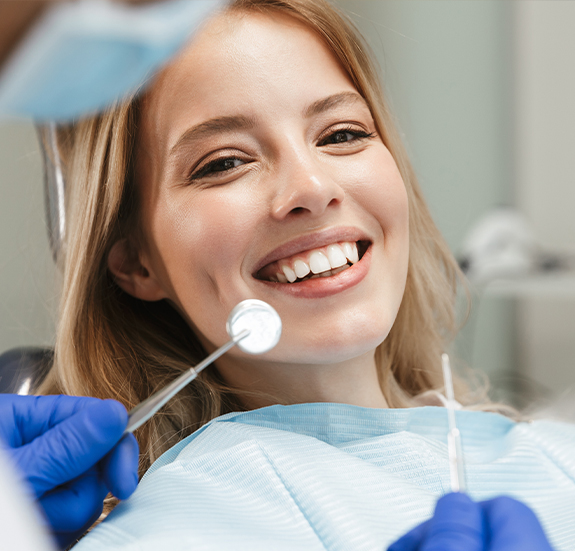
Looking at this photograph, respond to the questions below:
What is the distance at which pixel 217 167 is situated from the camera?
Result: 89 centimetres

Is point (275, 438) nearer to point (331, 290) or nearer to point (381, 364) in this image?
point (331, 290)

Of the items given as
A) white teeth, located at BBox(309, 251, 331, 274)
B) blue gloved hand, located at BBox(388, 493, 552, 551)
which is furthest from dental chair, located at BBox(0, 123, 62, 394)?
blue gloved hand, located at BBox(388, 493, 552, 551)

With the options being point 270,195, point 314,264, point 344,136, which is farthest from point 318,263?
point 344,136

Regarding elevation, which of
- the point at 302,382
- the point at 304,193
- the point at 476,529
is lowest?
the point at 476,529

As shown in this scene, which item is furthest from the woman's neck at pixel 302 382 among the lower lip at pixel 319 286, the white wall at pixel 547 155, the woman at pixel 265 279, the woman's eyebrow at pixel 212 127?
the white wall at pixel 547 155

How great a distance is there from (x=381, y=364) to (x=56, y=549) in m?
0.68

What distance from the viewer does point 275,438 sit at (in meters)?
0.84

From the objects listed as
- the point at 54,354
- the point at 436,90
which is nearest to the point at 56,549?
the point at 54,354

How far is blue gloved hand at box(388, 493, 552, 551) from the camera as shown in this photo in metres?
0.50

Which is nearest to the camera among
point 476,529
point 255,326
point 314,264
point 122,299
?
point 476,529

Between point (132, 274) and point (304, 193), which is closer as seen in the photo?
point (304, 193)

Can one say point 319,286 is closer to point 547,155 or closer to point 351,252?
point 351,252

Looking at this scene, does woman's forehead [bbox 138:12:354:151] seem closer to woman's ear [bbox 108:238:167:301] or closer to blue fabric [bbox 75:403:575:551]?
woman's ear [bbox 108:238:167:301]

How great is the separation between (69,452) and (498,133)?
255cm
